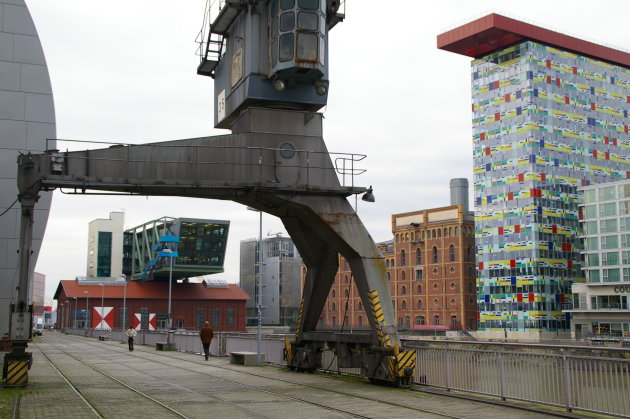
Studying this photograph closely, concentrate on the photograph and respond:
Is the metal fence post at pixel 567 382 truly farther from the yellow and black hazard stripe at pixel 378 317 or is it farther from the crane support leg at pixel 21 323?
A: the crane support leg at pixel 21 323

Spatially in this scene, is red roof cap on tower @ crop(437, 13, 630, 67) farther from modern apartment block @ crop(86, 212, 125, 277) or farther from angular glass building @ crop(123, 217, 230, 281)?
modern apartment block @ crop(86, 212, 125, 277)

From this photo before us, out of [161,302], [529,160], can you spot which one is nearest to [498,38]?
[529,160]

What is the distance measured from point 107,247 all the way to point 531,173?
328 ft

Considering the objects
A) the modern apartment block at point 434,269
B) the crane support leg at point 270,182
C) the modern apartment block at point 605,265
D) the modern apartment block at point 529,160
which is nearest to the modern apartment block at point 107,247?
the modern apartment block at point 434,269

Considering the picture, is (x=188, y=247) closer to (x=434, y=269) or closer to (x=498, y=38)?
(x=434, y=269)

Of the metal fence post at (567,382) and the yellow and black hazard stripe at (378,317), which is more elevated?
the yellow and black hazard stripe at (378,317)

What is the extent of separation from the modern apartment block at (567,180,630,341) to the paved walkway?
7812 centimetres

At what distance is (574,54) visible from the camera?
389 ft

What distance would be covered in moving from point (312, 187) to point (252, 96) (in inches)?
144

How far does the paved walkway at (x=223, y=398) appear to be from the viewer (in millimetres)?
15016

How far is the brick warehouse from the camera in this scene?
11444 cm

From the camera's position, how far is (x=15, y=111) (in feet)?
89.0

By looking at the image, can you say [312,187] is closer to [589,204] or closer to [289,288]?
[589,204]

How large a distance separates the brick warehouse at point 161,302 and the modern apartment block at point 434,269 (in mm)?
22056
